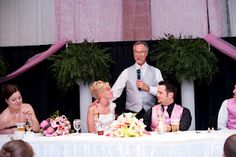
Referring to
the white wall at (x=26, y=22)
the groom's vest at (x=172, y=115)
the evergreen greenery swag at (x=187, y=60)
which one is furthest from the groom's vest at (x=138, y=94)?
the white wall at (x=26, y=22)

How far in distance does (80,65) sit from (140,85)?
0.97m

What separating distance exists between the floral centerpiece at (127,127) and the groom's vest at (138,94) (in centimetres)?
154

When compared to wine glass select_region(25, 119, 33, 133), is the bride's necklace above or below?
above

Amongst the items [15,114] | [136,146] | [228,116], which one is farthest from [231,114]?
[15,114]

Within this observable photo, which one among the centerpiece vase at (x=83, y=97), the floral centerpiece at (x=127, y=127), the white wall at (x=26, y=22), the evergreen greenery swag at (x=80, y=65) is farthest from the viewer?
the white wall at (x=26, y=22)

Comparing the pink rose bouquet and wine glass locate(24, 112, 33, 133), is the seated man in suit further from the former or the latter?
wine glass locate(24, 112, 33, 133)

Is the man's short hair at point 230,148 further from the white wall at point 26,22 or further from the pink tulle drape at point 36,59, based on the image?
the white wall at point 26,22

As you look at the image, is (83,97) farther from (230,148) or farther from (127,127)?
(230,148)

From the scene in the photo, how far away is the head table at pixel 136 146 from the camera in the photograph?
2.97 metres

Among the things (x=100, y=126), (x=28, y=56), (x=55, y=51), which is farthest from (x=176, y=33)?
(x=100, y=126)

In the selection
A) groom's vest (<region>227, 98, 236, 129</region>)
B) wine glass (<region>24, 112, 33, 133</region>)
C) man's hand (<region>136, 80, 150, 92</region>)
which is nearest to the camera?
wine glass (<region>24, 112, 33, 133</region>)

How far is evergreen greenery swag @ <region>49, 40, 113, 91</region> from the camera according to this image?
5172mm

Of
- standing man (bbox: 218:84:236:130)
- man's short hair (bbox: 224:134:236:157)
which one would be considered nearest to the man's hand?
standing man (bbox: 218:84:236:130)

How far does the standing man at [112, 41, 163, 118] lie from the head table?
153cm
